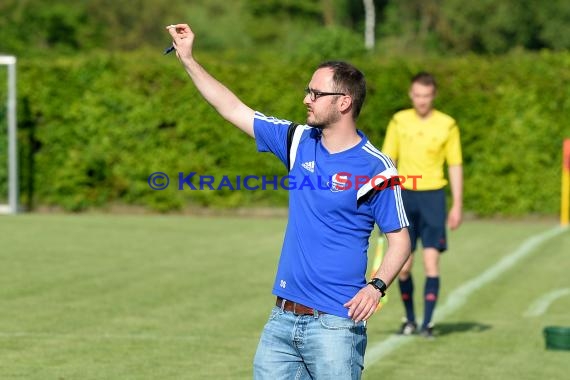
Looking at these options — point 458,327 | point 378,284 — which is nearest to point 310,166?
point 378,284

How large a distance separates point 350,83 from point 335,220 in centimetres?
62

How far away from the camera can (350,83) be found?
5.62 meters

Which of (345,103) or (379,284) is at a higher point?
(345,103)

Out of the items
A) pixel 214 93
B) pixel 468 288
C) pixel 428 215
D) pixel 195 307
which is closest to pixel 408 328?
pixel 428 215

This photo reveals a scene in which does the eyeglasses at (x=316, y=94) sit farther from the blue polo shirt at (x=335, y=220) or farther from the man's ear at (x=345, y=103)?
the blue polo shirt at (x=335, y=220)

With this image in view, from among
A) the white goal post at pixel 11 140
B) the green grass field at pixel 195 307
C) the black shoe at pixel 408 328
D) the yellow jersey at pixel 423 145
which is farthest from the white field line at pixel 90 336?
the white goal post at pixel 11 140

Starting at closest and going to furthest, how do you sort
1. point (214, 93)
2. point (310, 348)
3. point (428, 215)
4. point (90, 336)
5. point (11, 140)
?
1. point (310, 348)
2. point (214, 93)
3. point (90, 336)
4. point (428, 215)
5. point (11, 140)

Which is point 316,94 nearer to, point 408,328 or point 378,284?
point 378,284

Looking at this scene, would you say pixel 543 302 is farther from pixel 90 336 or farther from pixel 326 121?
pixel 326 121

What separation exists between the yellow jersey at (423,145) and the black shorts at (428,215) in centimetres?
8

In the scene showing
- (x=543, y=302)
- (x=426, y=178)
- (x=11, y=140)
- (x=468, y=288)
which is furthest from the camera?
(x=11, y=140)

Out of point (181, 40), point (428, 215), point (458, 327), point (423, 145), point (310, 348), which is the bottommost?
point (458, 327)

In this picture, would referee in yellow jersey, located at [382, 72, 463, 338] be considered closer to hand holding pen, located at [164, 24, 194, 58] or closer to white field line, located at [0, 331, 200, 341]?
white field line, located at [0, 331, 200, 341]

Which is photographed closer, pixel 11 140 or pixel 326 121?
pixel 326 121
